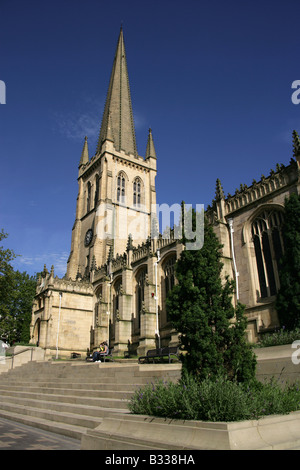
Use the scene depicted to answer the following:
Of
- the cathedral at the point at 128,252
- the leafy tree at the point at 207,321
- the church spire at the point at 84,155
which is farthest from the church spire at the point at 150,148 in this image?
the leafy tree at the point at 207,321

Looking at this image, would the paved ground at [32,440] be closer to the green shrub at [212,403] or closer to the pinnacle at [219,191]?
the green shrub at [212,403]

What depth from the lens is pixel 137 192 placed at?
54.2 meters

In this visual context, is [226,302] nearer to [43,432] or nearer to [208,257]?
[208,257]

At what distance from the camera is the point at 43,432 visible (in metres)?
9.19

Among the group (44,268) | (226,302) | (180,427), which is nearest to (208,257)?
(226,302)

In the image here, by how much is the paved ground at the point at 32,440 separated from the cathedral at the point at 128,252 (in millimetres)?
14460

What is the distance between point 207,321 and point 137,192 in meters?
46.5

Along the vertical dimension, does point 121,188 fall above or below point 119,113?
below

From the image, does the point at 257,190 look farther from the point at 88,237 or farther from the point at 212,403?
the point at 88,237

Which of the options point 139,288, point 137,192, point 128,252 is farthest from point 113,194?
point 139,288

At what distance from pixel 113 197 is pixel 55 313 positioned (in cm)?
1990

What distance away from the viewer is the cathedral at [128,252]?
71.1 feet

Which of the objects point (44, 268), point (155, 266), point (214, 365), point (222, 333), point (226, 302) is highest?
point (44, 268)

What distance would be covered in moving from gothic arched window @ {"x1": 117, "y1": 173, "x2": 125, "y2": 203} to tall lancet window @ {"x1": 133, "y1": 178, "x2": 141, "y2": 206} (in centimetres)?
217
